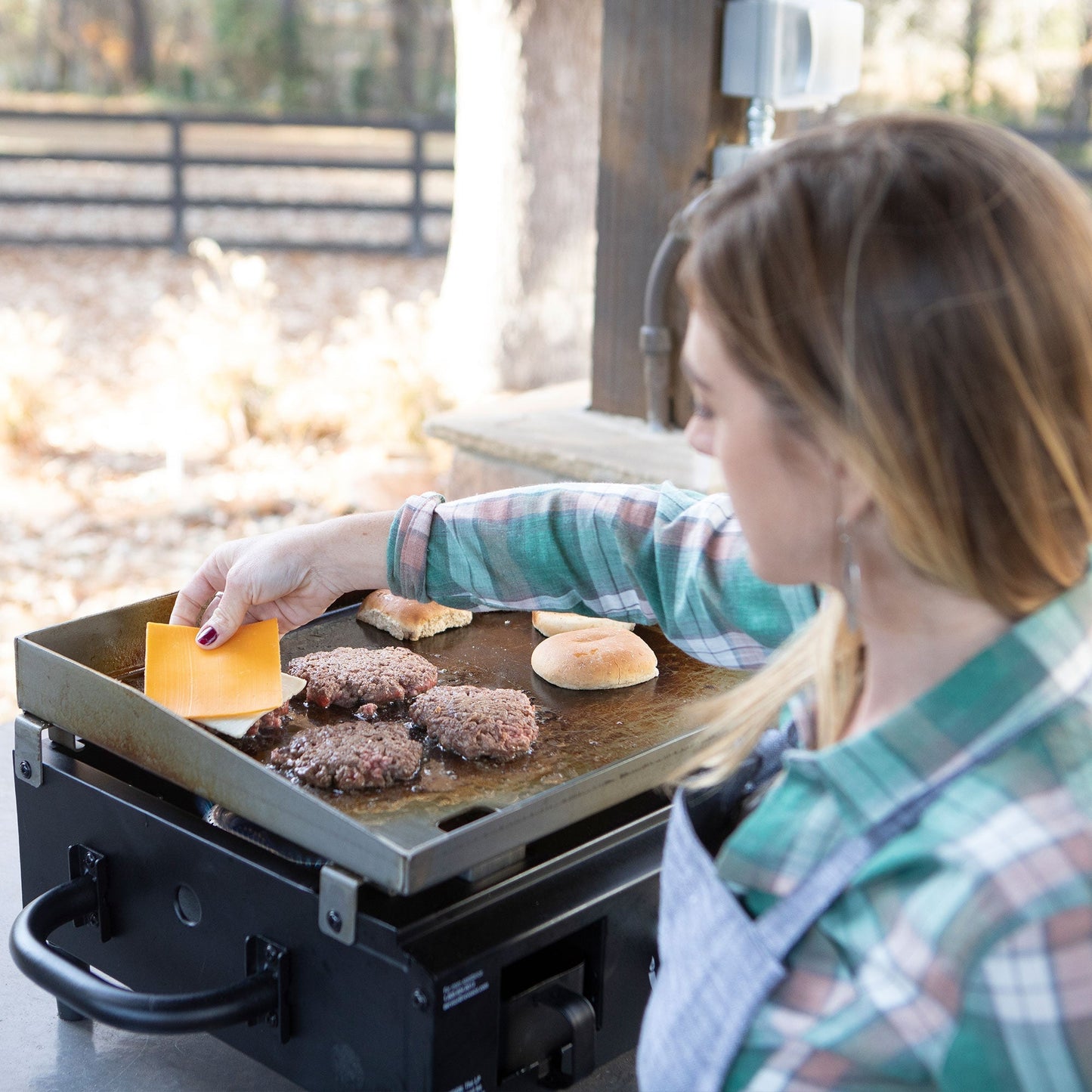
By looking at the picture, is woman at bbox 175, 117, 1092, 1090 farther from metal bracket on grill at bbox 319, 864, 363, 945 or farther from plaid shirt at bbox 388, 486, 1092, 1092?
metal bracket on grill at bbox 319, 864, 363, 945

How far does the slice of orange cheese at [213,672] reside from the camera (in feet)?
4.49

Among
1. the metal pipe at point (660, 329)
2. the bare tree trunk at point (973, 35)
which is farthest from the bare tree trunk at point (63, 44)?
the metal pipe at point (660, 329)

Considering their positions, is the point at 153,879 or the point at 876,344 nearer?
the point at 876,344

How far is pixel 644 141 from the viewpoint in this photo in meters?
3.00

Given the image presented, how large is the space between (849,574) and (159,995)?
704 mm

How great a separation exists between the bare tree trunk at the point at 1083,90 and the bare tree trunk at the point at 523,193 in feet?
37.0

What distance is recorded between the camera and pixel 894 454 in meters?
0.78

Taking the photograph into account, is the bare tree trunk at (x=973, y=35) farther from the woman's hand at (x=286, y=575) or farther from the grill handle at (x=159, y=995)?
the grill handle at (x=159, y=995)

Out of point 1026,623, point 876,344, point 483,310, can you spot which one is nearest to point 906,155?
point 876,344

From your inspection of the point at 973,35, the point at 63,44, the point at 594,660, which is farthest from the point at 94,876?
the point at 63,44

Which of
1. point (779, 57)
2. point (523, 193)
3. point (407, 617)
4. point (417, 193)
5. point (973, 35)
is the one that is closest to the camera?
point (407, 617)

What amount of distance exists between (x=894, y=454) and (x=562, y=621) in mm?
963

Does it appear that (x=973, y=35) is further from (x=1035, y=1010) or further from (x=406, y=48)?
(x=1035, y=1010)

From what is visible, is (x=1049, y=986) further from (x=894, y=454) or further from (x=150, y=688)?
(x=150, y=688)
